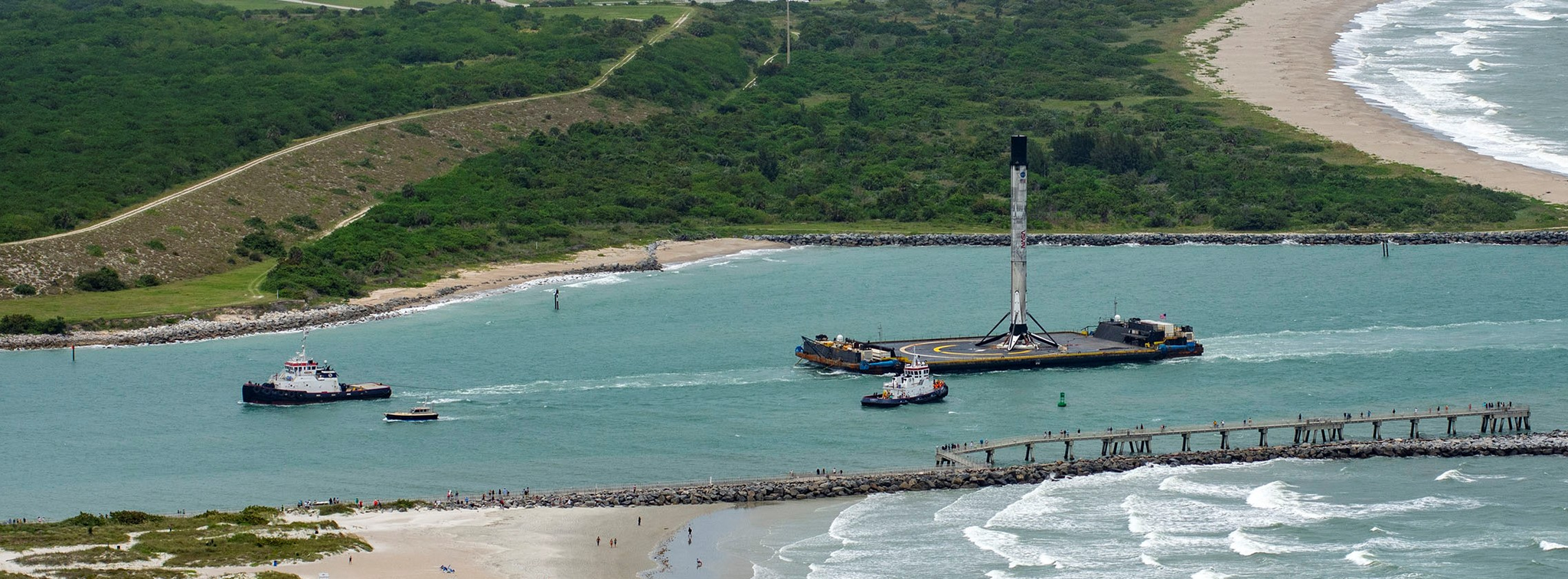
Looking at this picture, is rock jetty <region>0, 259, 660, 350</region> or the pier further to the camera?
rock jetty <region>0, 259, 660, 350</region>

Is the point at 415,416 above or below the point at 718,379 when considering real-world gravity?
below

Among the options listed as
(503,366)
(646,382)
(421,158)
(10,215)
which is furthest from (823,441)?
(421,158)

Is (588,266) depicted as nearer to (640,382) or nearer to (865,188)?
(865,188)

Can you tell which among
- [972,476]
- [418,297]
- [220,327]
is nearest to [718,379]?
[972,476]

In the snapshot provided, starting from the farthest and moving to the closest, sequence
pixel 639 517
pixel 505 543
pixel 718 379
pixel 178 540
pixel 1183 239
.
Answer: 1. pixel 1183 239
2. pixel 718 379
3. pixel 639 517
4. pixel 505 543
5. pixel 178 540

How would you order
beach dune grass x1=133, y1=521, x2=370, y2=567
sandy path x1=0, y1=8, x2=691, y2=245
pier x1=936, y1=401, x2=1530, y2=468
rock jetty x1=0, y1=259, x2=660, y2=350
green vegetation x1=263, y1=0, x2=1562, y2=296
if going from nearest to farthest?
1. beach dune grass x1=133, y1=521, x2=370, y2=567
2. pier x1=936, y1=401, x2=1530, y2=468
3. rock jetty x1=0, y1=259, x2=660, y2=350
4. sandy path x1=0, y1=8, x2=691, y2=245
5. green vegetation x1=263, y1=0, x2=1562, y2=296

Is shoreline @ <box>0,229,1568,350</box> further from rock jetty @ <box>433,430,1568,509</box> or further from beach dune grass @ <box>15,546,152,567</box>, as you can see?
beach dune grass @ <box>15,546,152,567</box>

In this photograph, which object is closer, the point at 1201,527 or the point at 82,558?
the point at 82,558

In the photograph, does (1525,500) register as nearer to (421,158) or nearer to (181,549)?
(181,549)

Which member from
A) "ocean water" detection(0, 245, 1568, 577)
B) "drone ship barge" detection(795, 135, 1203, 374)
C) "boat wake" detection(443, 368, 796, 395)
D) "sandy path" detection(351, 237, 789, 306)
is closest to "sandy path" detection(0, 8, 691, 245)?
"sandy path" detection(351, 237, 789, 306)
